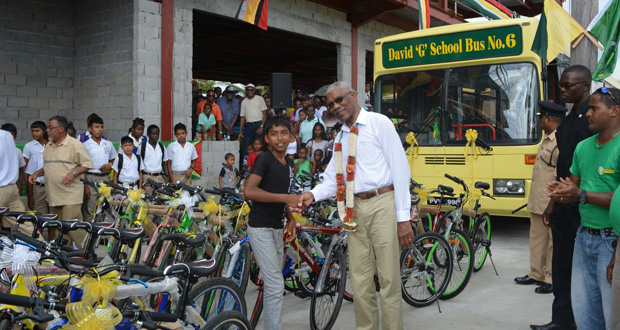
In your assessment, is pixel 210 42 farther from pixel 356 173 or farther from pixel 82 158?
pixel 356 173

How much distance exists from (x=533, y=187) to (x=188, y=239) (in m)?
4.06

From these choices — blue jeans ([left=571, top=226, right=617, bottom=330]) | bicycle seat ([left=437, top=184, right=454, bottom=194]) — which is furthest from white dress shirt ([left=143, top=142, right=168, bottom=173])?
blue jeans ([left=571, top=226, right=617, bottom=330])

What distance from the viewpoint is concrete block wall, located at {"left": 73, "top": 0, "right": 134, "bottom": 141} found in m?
10.2

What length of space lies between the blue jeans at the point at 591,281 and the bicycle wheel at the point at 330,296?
1.78 meters

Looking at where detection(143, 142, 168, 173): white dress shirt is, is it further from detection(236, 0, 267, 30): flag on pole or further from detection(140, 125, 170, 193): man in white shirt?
detection(236, 0, 267, 30): flag on pole

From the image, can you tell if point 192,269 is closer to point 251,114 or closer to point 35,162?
point 35,162

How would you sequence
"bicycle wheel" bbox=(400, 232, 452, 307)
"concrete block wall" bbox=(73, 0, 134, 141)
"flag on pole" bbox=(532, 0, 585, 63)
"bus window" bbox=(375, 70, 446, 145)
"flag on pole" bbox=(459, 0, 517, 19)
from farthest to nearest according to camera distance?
"flag on pole" bbox=(459, 0, 517, 19) < "concrete block wall" bbox=(73, 0, 134, 141) < "bus window" bbox=(375, 70, 446, 145) < "flag on pole" bbox=(532, 0, 585, 63) < "bicycle wheel" bbox=(400, 232, 452, 307)

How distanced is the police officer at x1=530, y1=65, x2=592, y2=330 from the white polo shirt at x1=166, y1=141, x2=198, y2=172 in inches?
263

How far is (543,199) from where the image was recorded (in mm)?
5953

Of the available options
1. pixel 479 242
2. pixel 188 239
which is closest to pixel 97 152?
pixel 188 239

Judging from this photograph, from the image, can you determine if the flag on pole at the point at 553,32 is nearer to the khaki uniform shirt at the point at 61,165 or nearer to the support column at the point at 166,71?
the khaki uniform shirt at the point at 61,165

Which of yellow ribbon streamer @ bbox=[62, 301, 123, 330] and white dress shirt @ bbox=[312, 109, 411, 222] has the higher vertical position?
white dress shirt @ bbox=[312, 109, 411, 222]

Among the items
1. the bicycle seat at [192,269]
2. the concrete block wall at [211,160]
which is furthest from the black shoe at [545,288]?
the concrete block wall at [211,160]

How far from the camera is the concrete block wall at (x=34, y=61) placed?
425 inches
